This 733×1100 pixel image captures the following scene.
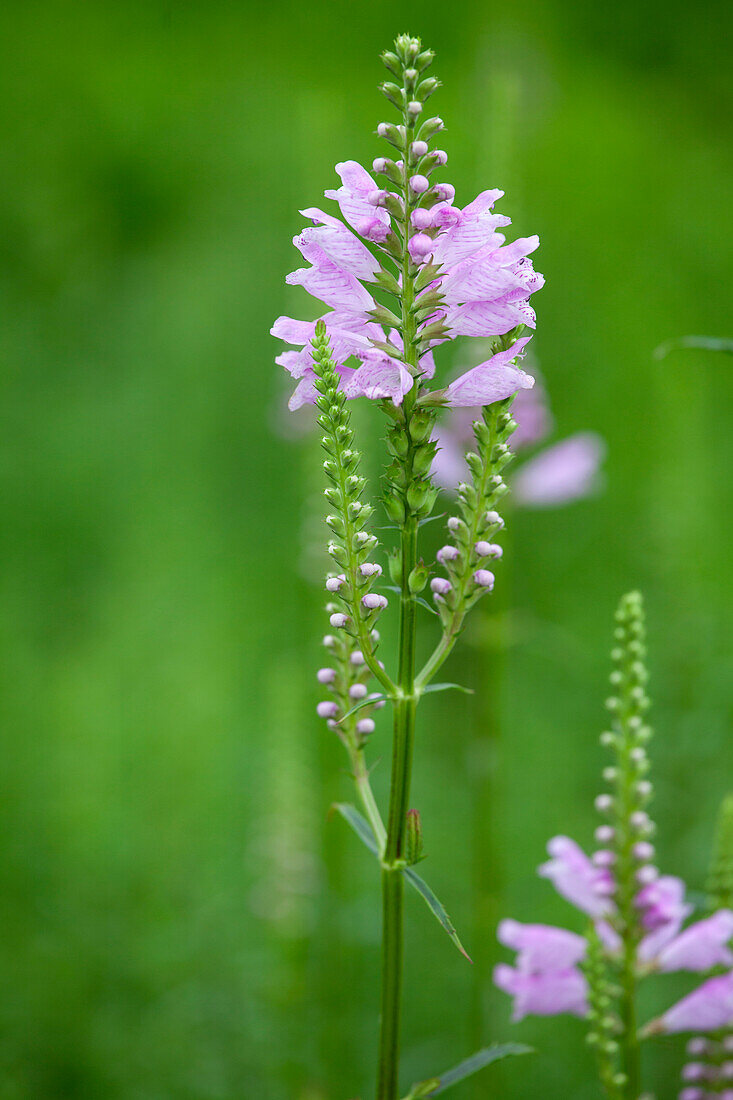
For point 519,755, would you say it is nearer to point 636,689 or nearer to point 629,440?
point 629,440

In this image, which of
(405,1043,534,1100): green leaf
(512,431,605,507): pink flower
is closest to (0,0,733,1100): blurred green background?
(512,431,605,507): pink flower

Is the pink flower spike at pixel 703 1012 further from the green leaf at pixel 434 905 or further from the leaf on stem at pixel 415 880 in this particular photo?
the green leaf at pixel 434 905

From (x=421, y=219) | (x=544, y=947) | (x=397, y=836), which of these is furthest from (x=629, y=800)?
(x=421, y=219)

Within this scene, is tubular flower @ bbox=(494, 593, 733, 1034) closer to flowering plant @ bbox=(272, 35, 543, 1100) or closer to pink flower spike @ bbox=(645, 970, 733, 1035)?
pink flower spike @ bbox=(645, 970, 733, 1035)

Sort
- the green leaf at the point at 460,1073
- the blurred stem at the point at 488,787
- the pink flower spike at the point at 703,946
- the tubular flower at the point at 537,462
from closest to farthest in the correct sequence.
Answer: the green leaf at the point at 460,1073 → the pink flower spike at the point at 703,946 → the blurred stem at the point at 488,787 → the tubular flower at the point at 537,462

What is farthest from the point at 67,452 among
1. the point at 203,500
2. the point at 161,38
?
the point at 161,38

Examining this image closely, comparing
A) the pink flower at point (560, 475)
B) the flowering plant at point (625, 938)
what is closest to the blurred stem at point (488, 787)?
the pink flower at point (560, 475)
